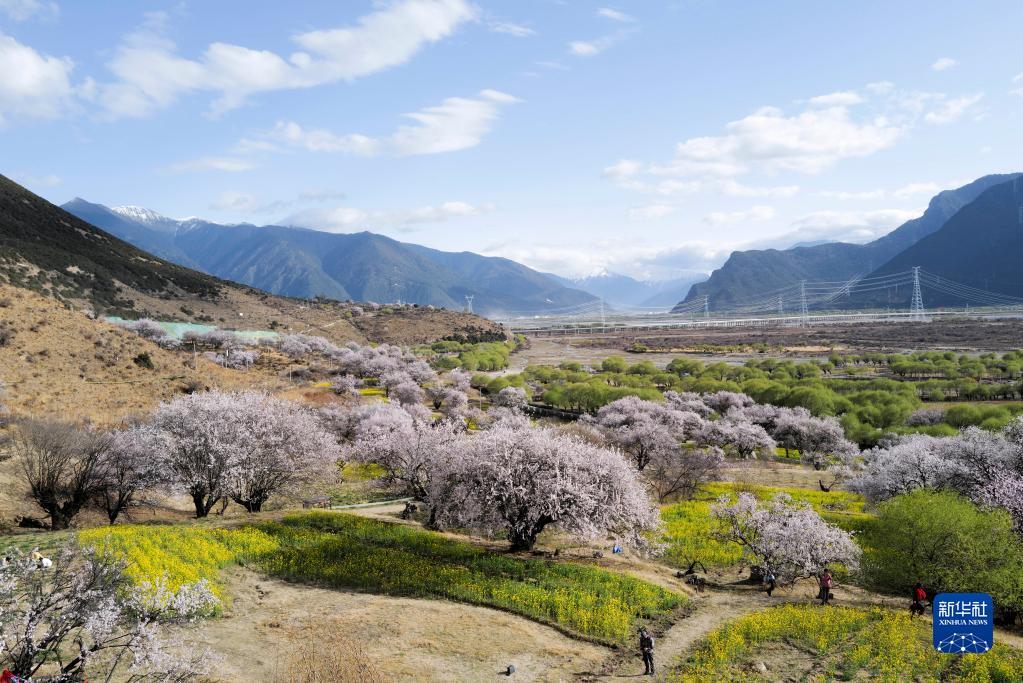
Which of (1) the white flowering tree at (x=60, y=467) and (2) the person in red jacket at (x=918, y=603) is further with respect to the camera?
(1) the white flowering tree at (x=60, y=467)

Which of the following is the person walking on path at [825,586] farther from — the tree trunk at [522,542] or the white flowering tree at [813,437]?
the white flowering tree at [813,437]

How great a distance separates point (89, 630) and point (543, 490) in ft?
64.5

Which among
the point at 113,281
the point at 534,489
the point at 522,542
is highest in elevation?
the point at 113,281

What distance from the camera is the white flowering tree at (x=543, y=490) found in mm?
31297

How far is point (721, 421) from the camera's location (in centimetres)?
7719

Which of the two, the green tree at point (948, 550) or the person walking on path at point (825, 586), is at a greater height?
the green tree at point (948, 550)

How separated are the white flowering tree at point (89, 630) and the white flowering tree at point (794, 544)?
27.0 meters

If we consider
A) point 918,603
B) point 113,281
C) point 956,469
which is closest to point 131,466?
point 918,603

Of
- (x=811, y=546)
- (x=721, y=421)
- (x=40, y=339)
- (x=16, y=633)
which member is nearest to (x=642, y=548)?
(x=811, y=546)

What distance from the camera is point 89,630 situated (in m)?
17.4

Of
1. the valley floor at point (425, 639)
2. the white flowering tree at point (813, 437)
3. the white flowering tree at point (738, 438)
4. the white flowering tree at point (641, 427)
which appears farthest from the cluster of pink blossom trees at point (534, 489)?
the white flowering tree at point (813, 437)

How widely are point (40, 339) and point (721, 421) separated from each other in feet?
264

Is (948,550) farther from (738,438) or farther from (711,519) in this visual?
(738,438)

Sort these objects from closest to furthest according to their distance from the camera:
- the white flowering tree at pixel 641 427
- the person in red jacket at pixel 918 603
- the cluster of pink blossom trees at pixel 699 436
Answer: the person in red jacket at pixel 918 603 < the cluster of pink blossom trees at pixel 699 436 < the white flowering tree at pixel 641 427
